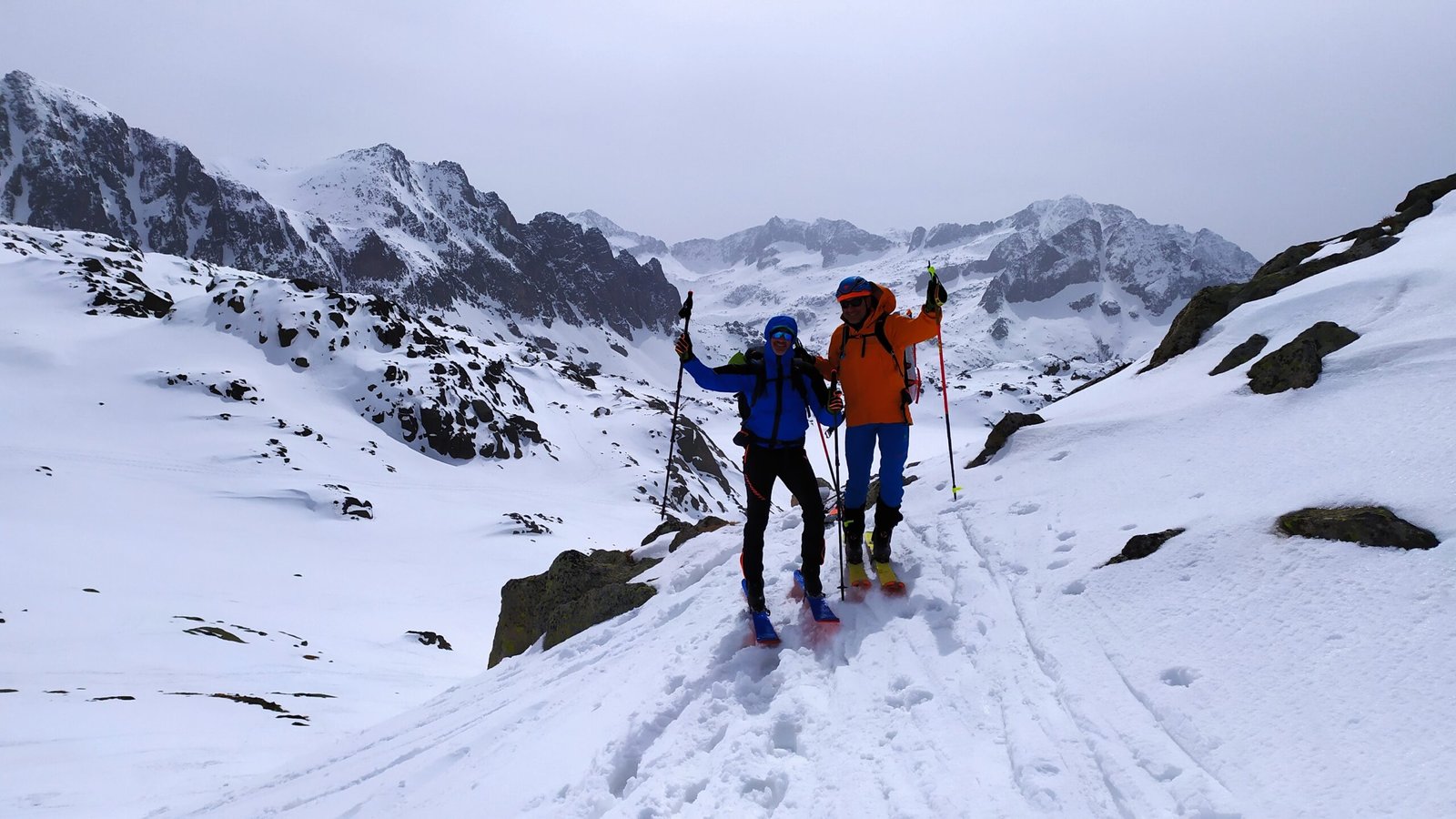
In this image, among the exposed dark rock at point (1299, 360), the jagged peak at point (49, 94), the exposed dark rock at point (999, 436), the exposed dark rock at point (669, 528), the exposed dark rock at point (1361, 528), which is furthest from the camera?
the jagged peak at point (49, 94)

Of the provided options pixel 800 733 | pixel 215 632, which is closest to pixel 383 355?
pixel 215 632

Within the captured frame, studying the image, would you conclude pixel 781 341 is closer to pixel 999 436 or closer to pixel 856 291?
pixel 856 291

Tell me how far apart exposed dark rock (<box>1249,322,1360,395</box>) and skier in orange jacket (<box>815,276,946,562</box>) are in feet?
18.1

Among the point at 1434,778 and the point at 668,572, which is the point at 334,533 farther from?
the point at 1434,778

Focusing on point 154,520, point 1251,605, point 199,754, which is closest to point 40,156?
point 154,520

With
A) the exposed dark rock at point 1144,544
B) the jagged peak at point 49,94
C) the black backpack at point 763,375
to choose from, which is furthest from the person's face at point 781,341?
the jagged peak at point 49,94

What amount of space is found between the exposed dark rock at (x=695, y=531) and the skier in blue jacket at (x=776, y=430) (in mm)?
6859

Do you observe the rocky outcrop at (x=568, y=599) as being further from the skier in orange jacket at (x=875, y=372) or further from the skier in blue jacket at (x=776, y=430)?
the skier in orange jacket at (x=875, y=372)

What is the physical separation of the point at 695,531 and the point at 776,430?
879cm

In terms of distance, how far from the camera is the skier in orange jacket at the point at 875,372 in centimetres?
703

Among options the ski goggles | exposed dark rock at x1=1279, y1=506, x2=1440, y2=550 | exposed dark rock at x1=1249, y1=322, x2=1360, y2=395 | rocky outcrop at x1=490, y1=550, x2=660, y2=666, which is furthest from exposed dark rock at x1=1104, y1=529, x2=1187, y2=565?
rocky outcrop at x1=490, y1=550, x2=660, y2=666

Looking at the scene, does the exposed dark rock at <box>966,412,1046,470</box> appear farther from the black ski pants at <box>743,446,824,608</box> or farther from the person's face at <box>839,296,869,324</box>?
the black ski pants at <box>743,446,824,608</box>

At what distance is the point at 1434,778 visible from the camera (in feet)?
10.1

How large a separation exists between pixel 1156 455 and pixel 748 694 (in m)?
6.49
